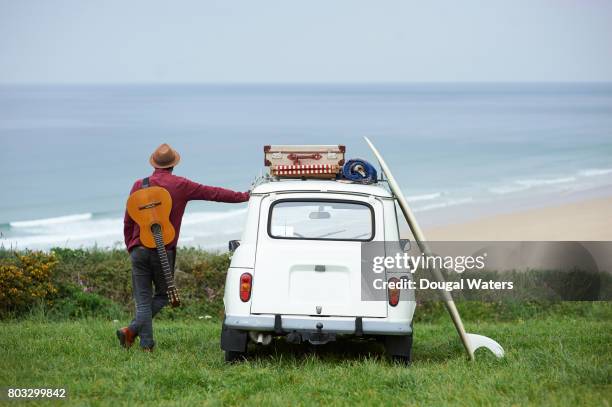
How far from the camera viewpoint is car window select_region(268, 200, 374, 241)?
8.73 meters

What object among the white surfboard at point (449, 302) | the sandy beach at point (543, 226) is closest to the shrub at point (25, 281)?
the white surfboard at point (449, 302)

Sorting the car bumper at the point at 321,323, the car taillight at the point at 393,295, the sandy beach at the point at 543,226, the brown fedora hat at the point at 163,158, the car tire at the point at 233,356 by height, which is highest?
the brown fedora hat at the point at 163,158

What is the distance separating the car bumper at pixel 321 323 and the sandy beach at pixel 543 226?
61.4 ft

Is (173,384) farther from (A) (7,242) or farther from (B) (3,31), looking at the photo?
(B) (3,31)

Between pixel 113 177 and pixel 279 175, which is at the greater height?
pixel 279 175

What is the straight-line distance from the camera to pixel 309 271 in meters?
8.43

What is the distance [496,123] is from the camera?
81500 millimetres

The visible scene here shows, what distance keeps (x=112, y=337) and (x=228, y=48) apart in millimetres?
96810

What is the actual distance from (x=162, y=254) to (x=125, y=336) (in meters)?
0.92

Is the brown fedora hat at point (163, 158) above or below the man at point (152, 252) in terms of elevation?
above

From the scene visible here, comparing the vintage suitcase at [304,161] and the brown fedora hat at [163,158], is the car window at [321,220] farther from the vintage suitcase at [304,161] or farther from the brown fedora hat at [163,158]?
the brown fedora hat at [163,158]

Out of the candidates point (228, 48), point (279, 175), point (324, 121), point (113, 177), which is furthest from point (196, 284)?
point (228, 48)

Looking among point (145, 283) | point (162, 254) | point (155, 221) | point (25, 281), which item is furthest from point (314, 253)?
point (25, 281)

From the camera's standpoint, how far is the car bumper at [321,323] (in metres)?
8.23
